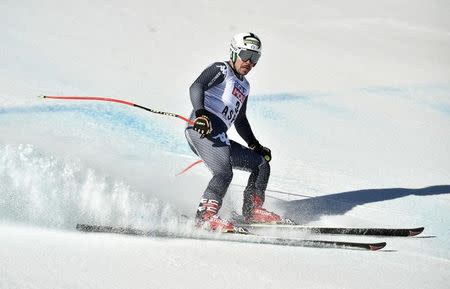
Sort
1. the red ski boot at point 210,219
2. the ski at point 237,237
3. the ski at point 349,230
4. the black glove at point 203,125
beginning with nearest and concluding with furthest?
the ski at point 237,237 < the black glove at point 203,125 < the red ski boot at point 210,219 < the ski at point 349,230

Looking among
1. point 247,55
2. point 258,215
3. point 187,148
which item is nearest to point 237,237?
point 258,215

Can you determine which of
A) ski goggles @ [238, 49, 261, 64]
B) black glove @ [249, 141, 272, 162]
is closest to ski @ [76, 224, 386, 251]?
black glove @ [249, 141, 272, 162]

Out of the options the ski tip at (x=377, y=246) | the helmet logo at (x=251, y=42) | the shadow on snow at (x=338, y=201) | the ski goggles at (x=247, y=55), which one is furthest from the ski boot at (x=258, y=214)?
the helmet logo at (x=251, y=42)

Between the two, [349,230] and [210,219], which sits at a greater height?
[349,230]

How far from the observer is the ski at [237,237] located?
5.00 m

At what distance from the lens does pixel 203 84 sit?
5.73 metres

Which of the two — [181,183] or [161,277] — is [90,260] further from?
[181,183]

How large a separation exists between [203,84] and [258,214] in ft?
4.64

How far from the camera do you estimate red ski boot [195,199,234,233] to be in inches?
216

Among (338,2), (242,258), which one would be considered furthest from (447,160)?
(338,2)

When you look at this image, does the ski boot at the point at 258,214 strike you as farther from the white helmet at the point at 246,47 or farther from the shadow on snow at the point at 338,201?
the white helmet at the point at 246,47

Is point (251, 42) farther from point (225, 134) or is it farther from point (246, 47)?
point (225, 134)

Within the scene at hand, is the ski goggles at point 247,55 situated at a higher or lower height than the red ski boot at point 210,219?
higher

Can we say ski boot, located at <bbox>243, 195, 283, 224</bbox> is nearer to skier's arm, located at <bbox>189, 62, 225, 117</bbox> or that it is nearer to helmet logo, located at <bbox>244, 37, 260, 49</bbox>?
skier's arm, located at <bbox>189, 62, 225, 117</bbox>
